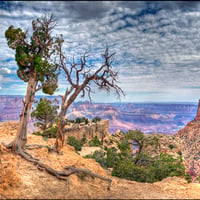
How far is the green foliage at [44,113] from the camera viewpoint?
30.4m

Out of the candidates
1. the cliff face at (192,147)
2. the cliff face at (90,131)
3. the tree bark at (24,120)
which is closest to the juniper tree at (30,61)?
the tree bark at (24,120)

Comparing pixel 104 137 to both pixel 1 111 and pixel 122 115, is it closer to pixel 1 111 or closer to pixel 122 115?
pixel 1 111

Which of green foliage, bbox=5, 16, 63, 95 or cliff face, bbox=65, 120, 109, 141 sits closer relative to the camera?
green foliage, bbox=5, 16, 63, 95

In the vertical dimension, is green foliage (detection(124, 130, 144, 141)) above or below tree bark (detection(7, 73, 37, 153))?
below

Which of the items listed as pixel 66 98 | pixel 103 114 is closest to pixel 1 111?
pixel 103 114

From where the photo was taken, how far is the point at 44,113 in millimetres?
31641

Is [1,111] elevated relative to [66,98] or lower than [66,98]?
lower

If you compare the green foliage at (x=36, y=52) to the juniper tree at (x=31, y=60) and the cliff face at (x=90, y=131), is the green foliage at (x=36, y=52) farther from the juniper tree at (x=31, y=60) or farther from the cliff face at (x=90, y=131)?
the cliff face at (x=90, y=131)

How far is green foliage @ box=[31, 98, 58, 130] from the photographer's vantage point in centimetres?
3036

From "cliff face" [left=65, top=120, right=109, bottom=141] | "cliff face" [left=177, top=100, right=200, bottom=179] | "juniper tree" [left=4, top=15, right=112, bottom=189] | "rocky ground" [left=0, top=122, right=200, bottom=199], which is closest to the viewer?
"rocky ground" [left=0, top=122, right=200, bottom=199]

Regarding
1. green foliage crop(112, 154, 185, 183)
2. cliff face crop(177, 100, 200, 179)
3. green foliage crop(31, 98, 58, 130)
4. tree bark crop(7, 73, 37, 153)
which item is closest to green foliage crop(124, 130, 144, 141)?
green foliage crop(112, 154, 185, 183)

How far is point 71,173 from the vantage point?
8.87 meters

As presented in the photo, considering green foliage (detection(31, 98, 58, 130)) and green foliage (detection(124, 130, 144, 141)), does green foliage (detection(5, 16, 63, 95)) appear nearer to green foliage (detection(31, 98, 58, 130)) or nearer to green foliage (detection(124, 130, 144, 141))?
green foliage (detection(124, 130, 144, 141))

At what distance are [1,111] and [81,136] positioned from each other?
387 ft
